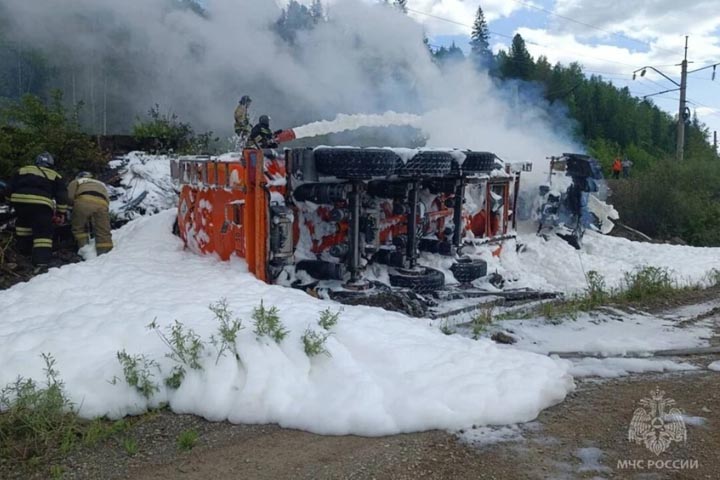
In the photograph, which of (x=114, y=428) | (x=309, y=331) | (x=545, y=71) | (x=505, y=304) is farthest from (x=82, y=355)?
(x=545, y=71)

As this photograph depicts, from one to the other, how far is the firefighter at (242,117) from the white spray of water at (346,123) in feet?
3.80

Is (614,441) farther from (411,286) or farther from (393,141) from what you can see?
(393,141)

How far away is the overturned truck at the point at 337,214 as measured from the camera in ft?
20.7

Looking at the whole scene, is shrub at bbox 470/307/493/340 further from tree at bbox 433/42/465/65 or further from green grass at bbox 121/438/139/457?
tree at bbox 433/42/465/65

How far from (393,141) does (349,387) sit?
1185 centimetres

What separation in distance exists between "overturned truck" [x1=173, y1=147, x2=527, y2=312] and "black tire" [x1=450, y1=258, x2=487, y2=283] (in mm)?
11

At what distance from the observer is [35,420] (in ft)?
10.4

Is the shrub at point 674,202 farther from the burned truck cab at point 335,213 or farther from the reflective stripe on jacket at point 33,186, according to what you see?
the reflective stripe on jacket at point 33,186

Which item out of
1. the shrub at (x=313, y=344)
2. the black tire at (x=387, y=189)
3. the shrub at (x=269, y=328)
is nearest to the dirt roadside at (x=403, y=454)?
the shrub at (x=313, y=344)

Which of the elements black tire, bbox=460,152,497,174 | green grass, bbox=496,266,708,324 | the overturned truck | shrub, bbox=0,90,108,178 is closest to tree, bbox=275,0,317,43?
shrub, bbox=0,90,108,178

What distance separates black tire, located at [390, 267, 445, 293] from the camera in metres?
7.00

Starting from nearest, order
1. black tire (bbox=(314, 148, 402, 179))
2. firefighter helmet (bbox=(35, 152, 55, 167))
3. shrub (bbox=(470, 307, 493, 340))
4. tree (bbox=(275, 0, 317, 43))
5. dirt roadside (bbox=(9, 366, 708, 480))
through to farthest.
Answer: dirt roadside (bbox=(9, 366, 708, 480)) < shrub (bbox=(470, 307, 493, 340)) < black tire (bbox=(314, 148, 402, 179)) < firefighter helmet (bbox=(35, 152, 55, 167)) < tree (bbox=(275, 0, 317, 43))

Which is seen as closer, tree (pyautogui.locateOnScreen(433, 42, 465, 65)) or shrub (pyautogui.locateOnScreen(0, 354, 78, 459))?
shrub (pyautogui.locateOnScreen(0, 354, 78, 459))

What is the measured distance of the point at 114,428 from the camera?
329 cm
